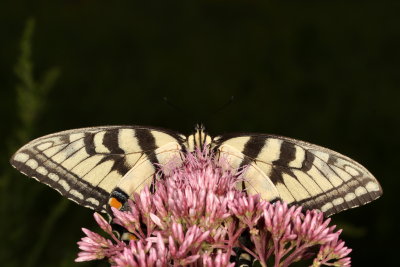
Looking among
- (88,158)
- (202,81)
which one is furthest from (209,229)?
(202,81)

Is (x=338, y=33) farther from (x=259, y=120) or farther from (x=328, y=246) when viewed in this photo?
(x=328, y=246)

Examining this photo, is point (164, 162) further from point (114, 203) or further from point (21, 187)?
point (21, 187)

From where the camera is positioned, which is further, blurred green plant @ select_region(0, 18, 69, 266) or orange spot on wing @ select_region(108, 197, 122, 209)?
blurred green plant @ select_region(0, 18, 69, 266)

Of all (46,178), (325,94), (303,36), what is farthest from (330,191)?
(303,36)

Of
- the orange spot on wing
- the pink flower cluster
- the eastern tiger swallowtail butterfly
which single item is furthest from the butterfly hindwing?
the orange spot on wing

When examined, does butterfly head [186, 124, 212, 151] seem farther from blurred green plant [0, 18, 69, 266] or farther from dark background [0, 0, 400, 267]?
blurred green plant [0, 18, 69, 266]

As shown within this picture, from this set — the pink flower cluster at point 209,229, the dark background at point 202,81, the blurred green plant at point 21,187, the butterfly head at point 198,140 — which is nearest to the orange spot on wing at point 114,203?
the pink flower cluster at point 209,229
